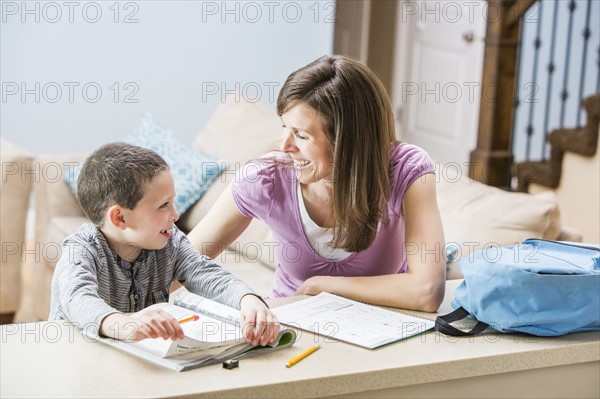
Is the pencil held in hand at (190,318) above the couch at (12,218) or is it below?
above

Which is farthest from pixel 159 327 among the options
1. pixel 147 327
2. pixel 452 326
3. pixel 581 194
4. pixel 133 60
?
pixel 133 60

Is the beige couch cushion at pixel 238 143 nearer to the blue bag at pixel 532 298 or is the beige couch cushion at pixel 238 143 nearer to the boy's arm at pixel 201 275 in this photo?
the boy's arm at pixel 201 275

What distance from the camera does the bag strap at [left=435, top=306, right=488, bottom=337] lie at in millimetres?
1528

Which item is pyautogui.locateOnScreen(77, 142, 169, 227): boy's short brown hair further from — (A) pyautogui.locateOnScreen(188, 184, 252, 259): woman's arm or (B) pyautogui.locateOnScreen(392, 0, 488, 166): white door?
(B) pyautogui.locateOnScreen(392, 0, 488, 166): white door

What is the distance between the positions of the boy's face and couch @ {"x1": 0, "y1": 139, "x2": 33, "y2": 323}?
5.77 ft

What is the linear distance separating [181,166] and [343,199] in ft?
5.39

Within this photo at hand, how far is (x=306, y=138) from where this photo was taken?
1.72 meters

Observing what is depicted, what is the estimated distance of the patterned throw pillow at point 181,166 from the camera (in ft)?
10.7

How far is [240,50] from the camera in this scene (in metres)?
4.46

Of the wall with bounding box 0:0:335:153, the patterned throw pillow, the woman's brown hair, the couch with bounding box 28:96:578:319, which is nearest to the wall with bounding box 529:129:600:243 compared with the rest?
the couch with bounding box 28:96:578:319

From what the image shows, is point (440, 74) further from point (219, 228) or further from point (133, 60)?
point (219, 228)

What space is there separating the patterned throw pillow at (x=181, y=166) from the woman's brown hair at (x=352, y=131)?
1520 millimetres

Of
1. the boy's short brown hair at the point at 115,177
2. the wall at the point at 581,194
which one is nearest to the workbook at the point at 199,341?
the boy's short brown hair at the point at 115,177

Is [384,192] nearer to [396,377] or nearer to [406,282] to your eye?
[406,282]
